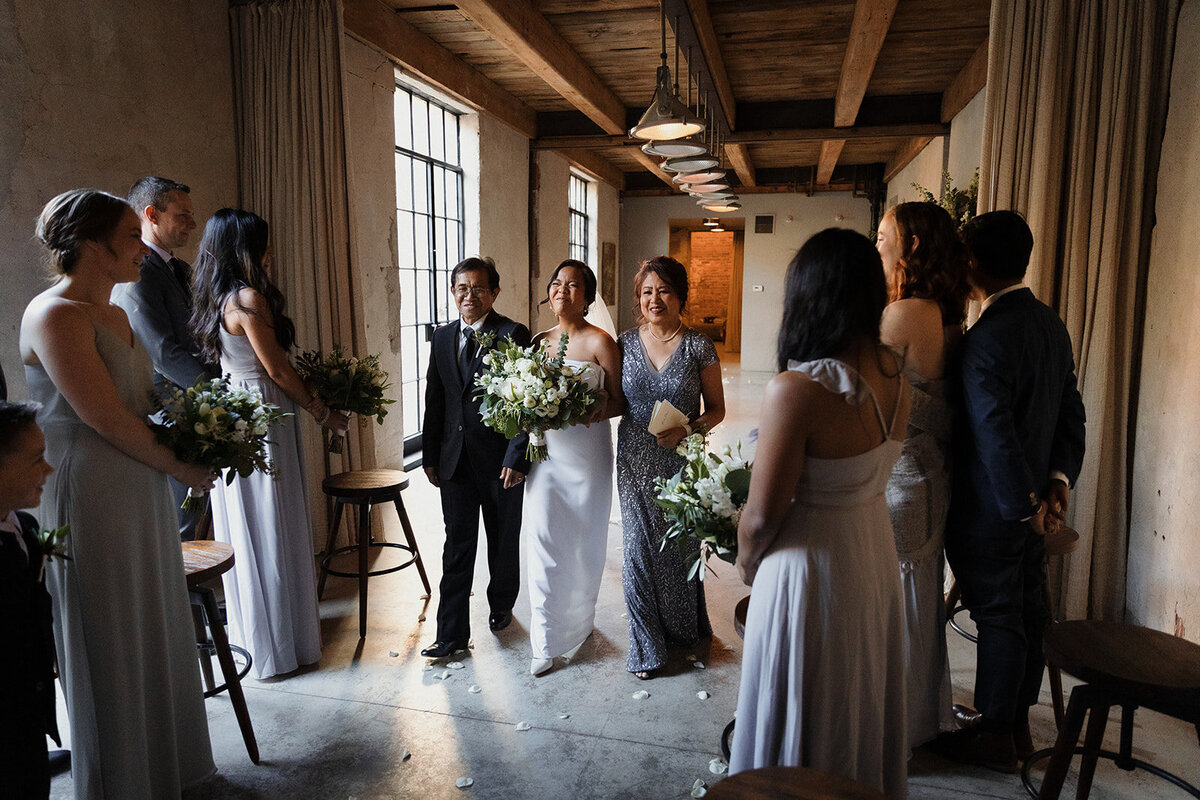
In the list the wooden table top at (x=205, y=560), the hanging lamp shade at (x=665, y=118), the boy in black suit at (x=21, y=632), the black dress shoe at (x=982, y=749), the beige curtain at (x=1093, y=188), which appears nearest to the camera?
the boy in black suit at (x=21, y=632)

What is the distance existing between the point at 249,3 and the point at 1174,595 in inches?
231

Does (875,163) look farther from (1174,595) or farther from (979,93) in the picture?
(1174,595)

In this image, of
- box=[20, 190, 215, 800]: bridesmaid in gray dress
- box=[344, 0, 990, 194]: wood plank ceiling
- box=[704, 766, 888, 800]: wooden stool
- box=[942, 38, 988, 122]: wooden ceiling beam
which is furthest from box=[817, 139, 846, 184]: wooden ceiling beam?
box=[704, 766, 888, 800]: wooden stool

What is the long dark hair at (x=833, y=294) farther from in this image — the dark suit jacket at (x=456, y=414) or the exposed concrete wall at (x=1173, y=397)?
the exposed concrete wall at (x=1173, y=397)

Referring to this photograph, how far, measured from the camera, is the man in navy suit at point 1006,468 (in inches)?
96.0

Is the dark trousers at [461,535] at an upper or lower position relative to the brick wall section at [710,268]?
lower

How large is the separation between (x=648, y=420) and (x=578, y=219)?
10.8m

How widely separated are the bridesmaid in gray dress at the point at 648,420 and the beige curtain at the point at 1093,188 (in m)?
1.84

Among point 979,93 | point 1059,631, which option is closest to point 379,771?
point 1059,631

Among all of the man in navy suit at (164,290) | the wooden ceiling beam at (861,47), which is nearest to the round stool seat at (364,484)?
the man in navy suit at (164,290)

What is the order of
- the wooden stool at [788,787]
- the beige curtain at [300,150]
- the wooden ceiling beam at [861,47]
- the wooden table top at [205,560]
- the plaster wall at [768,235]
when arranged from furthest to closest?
the plaster wall at [768,235]
the wooden ceiling beam at [861,47]
the beige curtain at [300,150]
the wooden table top at [205,560]
the wooden stool at [788,787]

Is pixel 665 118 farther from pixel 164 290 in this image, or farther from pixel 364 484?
pixel 164 290

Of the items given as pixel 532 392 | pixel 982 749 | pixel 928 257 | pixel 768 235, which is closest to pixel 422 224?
pixel 532 392

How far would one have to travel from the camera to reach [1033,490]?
244 centimetres
